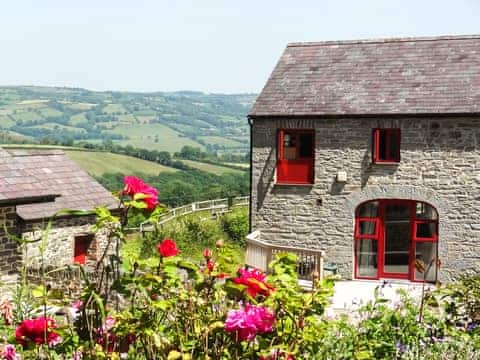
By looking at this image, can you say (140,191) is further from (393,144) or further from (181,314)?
(393,144)

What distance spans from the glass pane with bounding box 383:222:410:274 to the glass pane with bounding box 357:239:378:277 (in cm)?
34

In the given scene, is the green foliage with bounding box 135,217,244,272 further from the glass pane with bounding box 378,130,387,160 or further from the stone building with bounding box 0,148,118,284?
the glass pane with bounding box 378,130,387,160

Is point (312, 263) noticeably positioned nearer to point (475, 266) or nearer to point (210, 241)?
point (475, 266)

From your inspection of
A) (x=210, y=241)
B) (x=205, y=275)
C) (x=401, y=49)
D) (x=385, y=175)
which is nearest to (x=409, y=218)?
(x=385, y=175)

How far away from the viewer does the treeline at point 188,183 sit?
78.9 meters

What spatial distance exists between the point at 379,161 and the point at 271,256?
4.36 meters

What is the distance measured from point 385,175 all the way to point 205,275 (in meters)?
16.9

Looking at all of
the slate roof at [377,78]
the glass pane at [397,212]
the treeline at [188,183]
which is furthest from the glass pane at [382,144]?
the treeline at [188,183]

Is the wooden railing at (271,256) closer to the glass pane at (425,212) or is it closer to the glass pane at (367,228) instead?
the glass pane at (367,228)

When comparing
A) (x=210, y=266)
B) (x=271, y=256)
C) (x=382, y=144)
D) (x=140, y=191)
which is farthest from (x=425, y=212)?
(x=140, y=191)

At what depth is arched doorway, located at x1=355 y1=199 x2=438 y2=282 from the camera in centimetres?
2105

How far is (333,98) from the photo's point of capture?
2197 cm

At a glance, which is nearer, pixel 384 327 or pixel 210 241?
pixel 384 327

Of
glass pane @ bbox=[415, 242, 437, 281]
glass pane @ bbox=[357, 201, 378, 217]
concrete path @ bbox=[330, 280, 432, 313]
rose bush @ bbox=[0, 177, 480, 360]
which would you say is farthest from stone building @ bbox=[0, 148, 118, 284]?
rose bush @ bbox=[0, 177, 480, 360]
